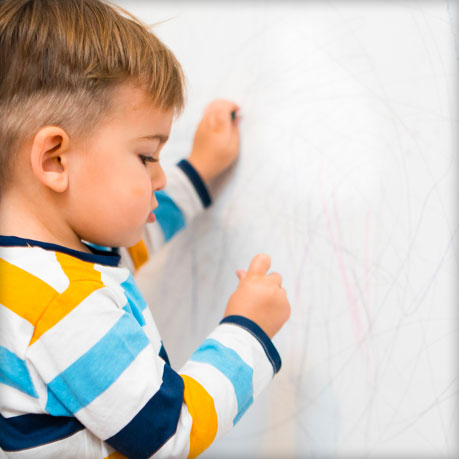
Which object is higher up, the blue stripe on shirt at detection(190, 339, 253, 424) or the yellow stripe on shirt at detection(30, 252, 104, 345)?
the yellow stripe on shirt at detection(30, 252, 104, 345)

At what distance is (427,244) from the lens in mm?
523

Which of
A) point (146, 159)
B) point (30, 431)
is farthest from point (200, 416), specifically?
point (146, 159)

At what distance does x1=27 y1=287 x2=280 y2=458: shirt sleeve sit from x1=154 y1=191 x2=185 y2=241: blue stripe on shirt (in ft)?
0.81

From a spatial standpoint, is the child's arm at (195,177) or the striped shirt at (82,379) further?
the child's arm at (195,177)

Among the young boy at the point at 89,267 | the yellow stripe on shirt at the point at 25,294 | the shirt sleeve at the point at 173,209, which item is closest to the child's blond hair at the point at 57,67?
the young boy at the point at 89,267

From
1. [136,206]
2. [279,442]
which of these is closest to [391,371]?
[279,442]

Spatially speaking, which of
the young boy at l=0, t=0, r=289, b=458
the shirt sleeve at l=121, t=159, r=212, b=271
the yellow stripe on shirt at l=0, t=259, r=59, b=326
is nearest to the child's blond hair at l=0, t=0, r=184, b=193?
the young boy at l=0, t=0, r=289, b=458

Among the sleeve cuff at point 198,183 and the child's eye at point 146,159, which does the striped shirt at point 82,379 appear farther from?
the sleeve cuff at point 198,183

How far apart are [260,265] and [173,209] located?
7.6 inches

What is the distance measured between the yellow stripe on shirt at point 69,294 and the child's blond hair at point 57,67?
4.5 inches

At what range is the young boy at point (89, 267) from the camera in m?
0.49

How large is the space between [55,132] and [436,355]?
15.8 inches

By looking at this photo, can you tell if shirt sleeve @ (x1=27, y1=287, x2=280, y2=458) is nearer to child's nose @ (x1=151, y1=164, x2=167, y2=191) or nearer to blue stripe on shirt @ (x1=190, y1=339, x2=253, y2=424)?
blue stripe on shirt @ (x1=190, y1=339, x2=253, y2=424)

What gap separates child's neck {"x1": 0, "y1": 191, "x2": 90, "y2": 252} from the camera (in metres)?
0.55
